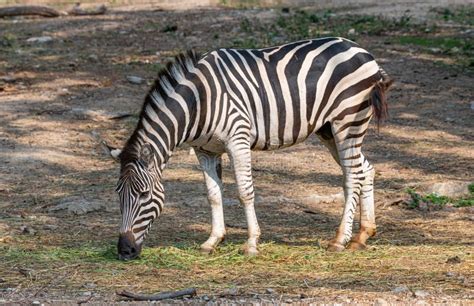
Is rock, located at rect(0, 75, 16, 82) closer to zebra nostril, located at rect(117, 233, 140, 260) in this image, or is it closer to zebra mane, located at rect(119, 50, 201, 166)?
zebra mane, located at rect(119, 50, 201, 166)

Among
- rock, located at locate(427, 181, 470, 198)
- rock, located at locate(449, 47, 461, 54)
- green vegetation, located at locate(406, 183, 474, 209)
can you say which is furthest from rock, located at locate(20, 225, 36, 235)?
rock, located at locate(449, 47, 461, 54)

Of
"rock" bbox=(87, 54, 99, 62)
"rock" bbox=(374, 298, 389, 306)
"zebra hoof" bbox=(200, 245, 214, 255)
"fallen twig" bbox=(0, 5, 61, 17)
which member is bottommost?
"rock" bbox=(87, 54, 99, 62)

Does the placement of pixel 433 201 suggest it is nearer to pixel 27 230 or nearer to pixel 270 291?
pixel 270 291

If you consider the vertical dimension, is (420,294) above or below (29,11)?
above

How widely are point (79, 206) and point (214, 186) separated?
1.97m

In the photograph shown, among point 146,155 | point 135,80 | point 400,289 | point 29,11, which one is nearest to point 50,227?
point 146,155

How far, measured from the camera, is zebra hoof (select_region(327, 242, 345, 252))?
816 centimetres

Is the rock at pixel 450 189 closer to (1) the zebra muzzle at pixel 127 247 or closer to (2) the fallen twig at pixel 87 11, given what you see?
(1) the zebra muzzle at pixel 127 247

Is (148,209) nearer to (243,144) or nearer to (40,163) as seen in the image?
(243,144)

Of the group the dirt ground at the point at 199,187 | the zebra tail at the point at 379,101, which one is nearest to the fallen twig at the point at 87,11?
the dirt ground at the point at 199,187

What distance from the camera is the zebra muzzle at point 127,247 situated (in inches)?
302

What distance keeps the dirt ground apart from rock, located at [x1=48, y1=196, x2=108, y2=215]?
0.12ft

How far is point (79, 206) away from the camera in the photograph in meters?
9.77

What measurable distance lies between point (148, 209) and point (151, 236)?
1.13 m
